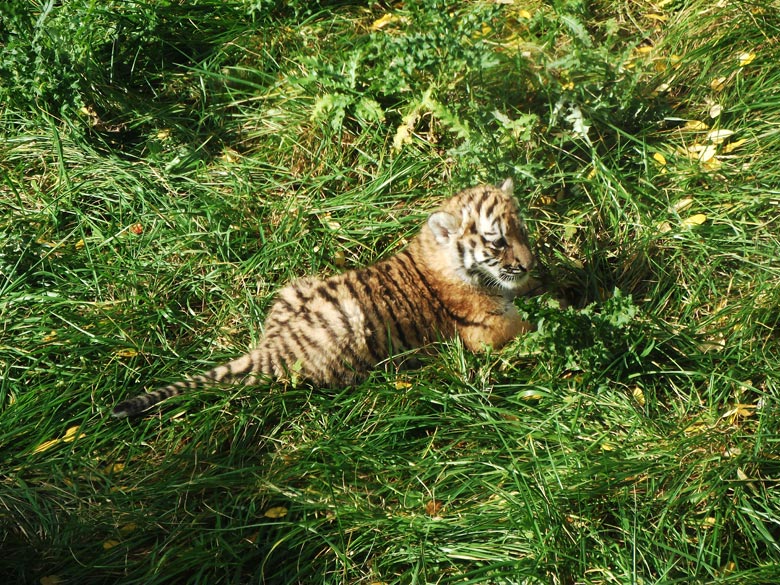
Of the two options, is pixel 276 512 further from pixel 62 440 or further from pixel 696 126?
pixel 696 126

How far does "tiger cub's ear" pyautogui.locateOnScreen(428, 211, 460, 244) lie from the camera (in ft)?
17.6

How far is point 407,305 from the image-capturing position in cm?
Result: 535

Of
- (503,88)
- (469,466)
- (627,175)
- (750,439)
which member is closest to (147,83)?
(503,88)

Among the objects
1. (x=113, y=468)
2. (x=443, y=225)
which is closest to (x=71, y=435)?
(x=113, y=468)

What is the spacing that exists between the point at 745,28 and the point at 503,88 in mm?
1747

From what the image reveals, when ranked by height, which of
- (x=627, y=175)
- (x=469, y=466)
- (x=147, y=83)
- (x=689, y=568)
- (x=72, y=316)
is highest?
(x=147, y=83)

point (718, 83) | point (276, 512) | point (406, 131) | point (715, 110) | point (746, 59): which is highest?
point (406, 131)

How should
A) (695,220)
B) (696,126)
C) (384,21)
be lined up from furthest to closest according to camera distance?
(384,21), (696,126), (695,220)

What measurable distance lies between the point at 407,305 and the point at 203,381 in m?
1.27

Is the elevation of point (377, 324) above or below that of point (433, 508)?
above

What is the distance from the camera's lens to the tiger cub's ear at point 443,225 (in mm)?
5367

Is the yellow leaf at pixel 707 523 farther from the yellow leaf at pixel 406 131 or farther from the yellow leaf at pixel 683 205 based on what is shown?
the yellow leaf at pixel 406 131

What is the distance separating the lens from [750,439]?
14.5 ft

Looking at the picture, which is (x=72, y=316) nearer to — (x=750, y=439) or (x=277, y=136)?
(x=277, y=136)
